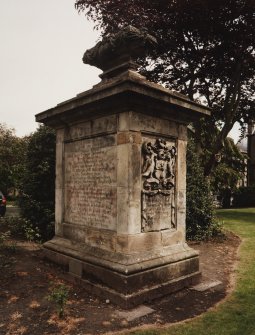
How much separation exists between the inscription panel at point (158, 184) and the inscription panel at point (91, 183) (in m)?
Result: 0.52

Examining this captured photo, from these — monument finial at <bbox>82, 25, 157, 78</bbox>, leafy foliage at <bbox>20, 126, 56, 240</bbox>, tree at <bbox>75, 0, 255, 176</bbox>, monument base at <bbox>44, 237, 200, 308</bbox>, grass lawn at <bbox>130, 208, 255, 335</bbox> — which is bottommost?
grass lawn at <bbox>130, 208, 255, 335</bbox>

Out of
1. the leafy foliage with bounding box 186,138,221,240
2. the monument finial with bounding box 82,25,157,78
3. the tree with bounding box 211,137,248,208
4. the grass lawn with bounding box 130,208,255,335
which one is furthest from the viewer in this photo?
the tree with bounding box 211,137,248,208

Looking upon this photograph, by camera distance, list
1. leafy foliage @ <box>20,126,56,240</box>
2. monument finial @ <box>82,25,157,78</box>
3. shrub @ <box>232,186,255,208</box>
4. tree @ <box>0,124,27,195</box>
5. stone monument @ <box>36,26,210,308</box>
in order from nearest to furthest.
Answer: stone monument @ <box>36,26,210,308</box>
monument finial @ <box>82,25,157,78</box>
leafy foliage @ <box>20,126,56,240</box>
shrub @ <box>232,186,255,208</box>
tree @ <box>0,124,27,195</box>

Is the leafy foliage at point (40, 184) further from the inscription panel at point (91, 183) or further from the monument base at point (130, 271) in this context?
the monument base at point (130, 271)

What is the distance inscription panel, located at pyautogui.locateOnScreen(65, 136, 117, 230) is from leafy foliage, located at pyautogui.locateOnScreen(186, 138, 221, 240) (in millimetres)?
5245

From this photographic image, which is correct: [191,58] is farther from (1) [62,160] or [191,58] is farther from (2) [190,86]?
(1) [62,160]

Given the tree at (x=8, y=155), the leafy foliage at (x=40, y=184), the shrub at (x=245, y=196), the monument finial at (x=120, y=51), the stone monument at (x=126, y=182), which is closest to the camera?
the stone monument at (x=126, y=182)

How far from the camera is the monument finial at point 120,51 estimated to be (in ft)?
17.3

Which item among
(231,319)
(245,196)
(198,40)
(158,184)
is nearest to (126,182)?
(158,184)

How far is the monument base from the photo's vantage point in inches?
186

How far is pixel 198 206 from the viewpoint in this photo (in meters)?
10.8

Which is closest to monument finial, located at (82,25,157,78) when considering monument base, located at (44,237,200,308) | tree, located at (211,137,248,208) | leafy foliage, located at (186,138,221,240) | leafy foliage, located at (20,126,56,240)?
monument base, located at (44,237,200,308)

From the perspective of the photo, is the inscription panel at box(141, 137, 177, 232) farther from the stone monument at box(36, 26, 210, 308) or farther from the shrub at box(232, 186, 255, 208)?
the shrub at box(232, 186, 255, 208)

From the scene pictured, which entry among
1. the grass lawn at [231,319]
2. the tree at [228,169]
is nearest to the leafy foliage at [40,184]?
the grass lawn at [231,319]
